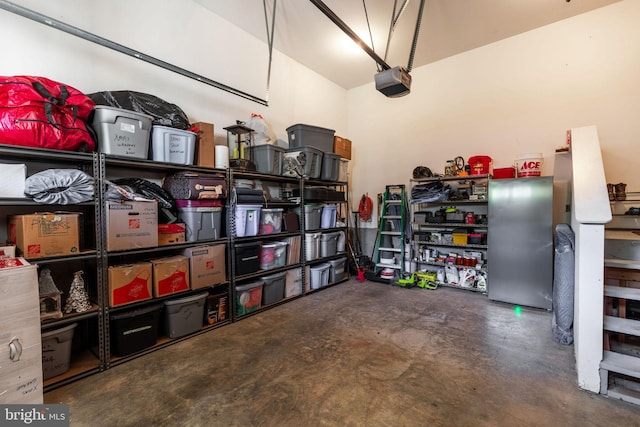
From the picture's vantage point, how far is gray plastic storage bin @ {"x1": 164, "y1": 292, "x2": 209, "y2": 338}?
8.75ft

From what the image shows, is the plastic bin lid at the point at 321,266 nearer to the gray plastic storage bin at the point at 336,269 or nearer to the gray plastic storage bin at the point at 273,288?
the gray plastic storage bin at the point at 336,269

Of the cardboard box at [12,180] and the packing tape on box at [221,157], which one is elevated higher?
the packing tape on box at [221,157]

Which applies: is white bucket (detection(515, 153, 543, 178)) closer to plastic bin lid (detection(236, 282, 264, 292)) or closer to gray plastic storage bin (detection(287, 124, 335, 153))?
gray plastic storage bin (detection(287, 124, 335, 153))

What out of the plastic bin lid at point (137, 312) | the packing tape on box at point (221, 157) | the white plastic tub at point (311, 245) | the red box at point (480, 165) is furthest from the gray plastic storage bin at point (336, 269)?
the plastic bin lid at point (137, 312)

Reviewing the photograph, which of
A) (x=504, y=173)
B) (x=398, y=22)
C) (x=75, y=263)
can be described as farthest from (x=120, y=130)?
(x=504, y=173)

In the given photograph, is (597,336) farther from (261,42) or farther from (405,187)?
Answer: (261,42)

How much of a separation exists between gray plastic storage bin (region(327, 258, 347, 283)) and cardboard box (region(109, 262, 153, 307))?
8.68ft

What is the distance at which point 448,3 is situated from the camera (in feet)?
11.1

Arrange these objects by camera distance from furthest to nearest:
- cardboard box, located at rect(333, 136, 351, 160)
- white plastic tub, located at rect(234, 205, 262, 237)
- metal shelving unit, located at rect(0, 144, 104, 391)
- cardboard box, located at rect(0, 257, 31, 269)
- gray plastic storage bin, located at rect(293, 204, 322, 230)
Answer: cardboard box, located at rect(333, 136, 351, 160) → gray plastic storage bin, located at rect(293, 204, 322, 230) → white plastic tub, located at rect(234, 205, 262, 237) → metal shelving unit, located at rect(0, 144, 104, 391) → cardboard box, located at rect(0, 257, 31, 269)

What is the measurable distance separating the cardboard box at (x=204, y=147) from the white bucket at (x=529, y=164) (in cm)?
398

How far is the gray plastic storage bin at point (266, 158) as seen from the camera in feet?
11.7

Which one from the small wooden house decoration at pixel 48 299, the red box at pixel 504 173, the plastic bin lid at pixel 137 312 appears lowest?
the plastic bin lid at pixel 137 312

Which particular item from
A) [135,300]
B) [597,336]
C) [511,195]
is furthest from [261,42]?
[597,336]

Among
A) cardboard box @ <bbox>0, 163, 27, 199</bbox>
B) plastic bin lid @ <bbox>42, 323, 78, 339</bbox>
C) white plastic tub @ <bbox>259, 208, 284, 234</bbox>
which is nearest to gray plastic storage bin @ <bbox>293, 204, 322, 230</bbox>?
white plastic tub @ <bbox>259, 208, 284, 234</bbox>
